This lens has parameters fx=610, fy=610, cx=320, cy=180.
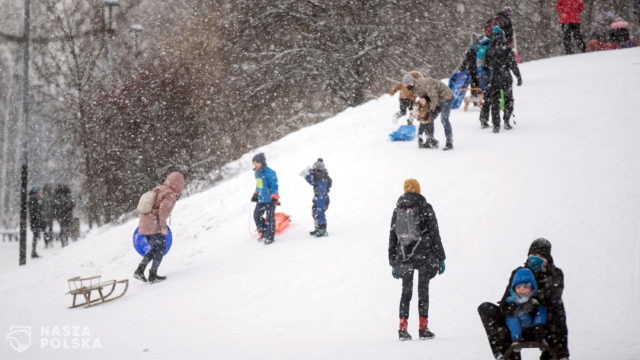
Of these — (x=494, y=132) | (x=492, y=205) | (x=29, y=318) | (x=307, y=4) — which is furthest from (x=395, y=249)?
(x=307, y=4)

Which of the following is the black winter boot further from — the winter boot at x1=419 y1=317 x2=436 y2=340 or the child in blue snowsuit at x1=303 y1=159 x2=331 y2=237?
the child in blue snowsuit at x1=303 y1=159 x2=331 y2=237

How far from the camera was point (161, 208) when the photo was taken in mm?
10023

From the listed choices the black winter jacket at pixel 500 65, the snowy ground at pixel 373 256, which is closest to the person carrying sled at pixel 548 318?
the snowy ground at pixel 373 256

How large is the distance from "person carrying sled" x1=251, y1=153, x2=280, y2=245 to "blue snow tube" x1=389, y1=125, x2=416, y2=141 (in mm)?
4794

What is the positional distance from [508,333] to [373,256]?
4751mm

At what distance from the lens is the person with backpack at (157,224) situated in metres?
9.94

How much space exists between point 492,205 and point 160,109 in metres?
10.9

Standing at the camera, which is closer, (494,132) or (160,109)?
(494,132)

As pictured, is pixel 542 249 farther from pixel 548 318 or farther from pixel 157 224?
pixel 157 224

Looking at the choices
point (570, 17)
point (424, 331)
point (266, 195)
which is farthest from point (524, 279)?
point (570, 17)

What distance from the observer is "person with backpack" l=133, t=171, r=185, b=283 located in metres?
9.94

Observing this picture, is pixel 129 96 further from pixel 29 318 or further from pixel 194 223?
pixel 29 318

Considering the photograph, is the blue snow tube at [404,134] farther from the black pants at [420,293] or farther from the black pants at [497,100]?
the black pants at [420,293]

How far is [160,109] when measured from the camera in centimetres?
1775
